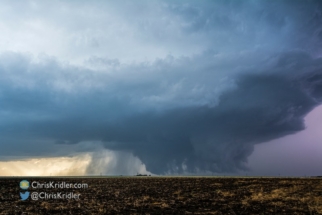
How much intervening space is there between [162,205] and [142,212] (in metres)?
6.06

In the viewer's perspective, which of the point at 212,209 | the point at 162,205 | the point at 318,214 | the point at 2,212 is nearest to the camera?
the point at 318,214

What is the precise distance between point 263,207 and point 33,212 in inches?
1104

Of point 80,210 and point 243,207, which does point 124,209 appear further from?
point 243,207

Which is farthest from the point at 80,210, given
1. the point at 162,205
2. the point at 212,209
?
the point at 212,209

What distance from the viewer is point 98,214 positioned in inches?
1328

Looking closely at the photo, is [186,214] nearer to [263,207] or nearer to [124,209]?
[124,209]

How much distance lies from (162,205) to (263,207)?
12986mm

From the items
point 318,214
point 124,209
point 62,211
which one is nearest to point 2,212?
point 62,211

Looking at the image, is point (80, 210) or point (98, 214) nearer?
point (98, 214)

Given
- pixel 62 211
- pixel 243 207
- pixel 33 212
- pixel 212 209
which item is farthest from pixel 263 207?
pixel 33 212

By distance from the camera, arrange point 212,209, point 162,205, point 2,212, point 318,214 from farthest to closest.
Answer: point 162,205 → point 212,209 → point 2,212 → point 318,214

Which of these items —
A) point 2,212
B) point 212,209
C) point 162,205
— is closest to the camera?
point 2,212

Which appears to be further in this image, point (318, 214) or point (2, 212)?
point (2, 212)

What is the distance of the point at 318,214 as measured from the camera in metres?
32.3
